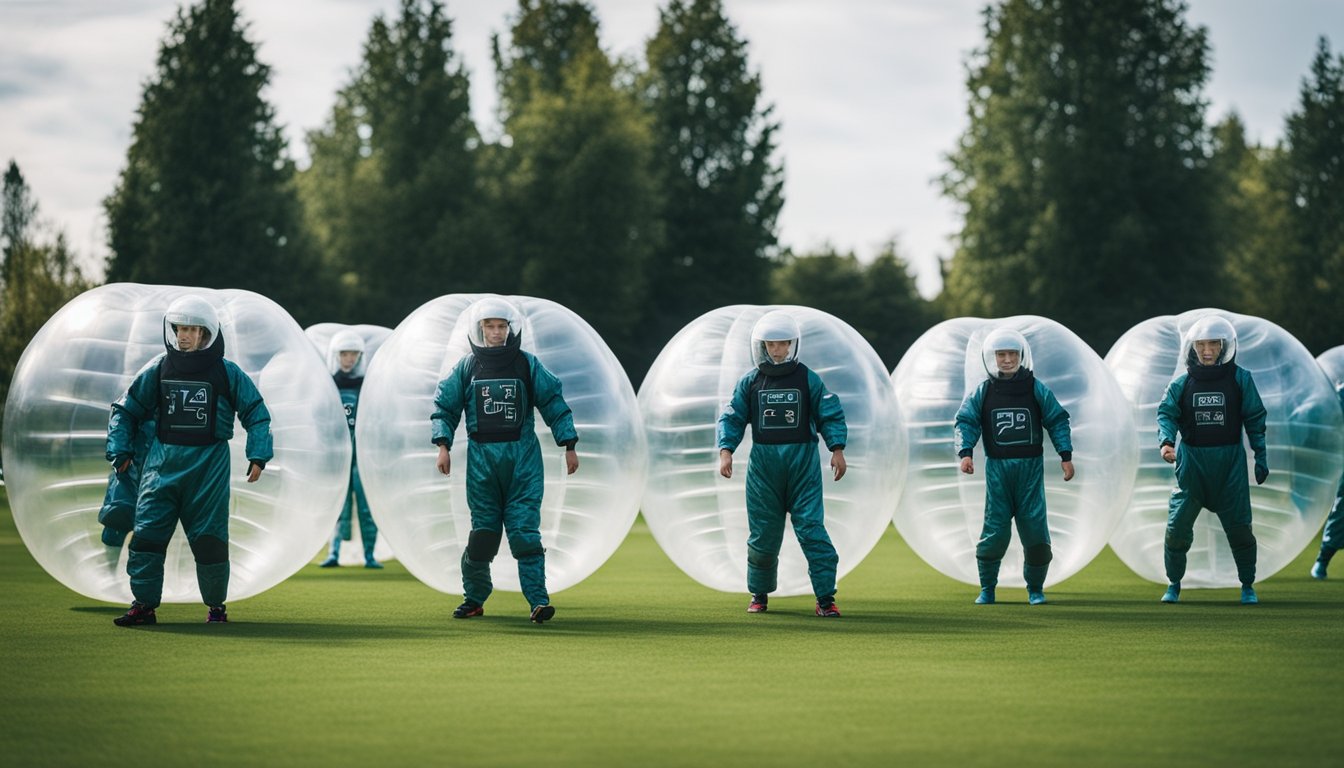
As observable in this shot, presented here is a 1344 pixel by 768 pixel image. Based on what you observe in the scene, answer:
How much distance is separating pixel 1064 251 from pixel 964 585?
91.2 feet

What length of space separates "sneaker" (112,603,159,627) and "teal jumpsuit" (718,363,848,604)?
3873 mm

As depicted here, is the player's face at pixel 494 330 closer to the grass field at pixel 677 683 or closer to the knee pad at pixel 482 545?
the knee pad at pixel 482 545

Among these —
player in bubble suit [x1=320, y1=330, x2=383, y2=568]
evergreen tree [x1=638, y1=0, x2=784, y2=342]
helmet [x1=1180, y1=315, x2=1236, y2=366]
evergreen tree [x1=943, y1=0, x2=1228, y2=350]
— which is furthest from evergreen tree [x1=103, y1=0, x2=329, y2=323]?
helmet [x1=1180, y1=315, x2=1236, y2=366]

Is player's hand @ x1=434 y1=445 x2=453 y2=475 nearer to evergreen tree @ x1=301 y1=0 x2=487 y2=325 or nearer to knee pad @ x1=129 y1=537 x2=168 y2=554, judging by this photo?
knee pad @ x1=129 y1=537 x2=168 y2=554

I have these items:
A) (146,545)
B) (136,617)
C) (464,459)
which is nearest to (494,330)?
(464,459)

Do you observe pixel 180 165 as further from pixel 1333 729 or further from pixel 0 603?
pixel 1333 729

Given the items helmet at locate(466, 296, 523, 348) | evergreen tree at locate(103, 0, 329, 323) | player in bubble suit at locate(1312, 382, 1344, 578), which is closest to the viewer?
helmet at locate(466, 296, 523, 348)

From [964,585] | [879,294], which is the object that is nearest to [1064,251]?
[879,294]

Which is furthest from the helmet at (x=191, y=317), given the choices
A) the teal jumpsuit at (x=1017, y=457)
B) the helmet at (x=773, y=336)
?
the teal jumpsuit at (x=1017, y=457)

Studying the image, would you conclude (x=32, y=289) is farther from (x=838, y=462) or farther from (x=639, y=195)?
(x=838, y=462)

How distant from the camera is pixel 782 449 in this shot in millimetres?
10141

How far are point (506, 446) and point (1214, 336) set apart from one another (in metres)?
5.42

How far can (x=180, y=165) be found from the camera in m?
38.3

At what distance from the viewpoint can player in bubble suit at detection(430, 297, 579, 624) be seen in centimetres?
949
